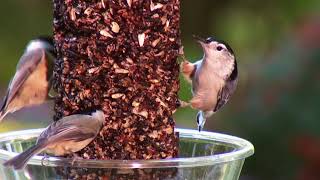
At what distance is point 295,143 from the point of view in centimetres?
666

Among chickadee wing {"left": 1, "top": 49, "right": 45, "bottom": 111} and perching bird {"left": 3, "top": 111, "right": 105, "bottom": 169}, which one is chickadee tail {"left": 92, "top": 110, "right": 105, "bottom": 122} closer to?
perching bird {"left": 3, "top": 111, "right": 105, "bottom": 169}

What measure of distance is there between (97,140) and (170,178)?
0.30 meters

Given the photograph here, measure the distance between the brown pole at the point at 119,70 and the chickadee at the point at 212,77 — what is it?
0.55 metres

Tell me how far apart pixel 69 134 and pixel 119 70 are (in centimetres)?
30

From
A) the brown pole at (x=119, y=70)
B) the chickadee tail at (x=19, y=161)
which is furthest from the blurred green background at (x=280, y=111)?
the chickadee tail at (x=19, y=161)

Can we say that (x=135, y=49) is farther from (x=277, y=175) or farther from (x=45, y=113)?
(x=45, y=113)

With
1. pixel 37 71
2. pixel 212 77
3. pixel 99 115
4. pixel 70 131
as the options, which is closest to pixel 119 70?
pixel 99 115

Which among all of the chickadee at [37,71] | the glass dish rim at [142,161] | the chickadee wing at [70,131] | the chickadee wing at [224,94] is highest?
the chickadee at [37,71]

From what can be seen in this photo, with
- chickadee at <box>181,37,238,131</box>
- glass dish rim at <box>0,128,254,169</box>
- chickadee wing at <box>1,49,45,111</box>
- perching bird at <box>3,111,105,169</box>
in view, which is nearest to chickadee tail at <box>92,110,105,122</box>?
perching bird at <box>3,111,105,169</box>

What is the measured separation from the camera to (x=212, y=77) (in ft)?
12.0

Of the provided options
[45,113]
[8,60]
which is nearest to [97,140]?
[45,113]

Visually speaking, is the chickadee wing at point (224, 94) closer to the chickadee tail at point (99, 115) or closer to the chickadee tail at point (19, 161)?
the chickadee tail at point (99, 115)

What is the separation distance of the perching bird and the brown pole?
0.09m

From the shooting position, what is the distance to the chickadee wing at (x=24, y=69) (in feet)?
10.5
